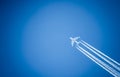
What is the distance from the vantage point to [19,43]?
8.97ft

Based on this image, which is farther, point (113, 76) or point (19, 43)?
point (19, 43)

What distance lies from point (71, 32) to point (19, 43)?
802 millimetres

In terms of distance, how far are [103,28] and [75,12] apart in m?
0.48

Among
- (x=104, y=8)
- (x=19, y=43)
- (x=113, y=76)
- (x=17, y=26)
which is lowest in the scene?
(x=113, y=76)

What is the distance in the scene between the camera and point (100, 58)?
8.48 feet

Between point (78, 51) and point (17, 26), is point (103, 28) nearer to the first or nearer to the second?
point (78, 51)

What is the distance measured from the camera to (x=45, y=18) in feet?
9.04

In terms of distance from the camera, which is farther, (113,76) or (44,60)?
(44,60)

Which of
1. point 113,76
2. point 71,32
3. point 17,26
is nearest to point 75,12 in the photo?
point 71,32

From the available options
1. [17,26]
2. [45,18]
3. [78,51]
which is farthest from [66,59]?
[17,26]

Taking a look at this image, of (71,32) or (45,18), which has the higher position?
(45,18)

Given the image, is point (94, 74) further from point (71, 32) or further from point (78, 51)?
point (71, 32)

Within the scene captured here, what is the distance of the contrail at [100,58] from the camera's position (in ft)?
8.07

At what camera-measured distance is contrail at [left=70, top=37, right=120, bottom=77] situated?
2.46 metres
